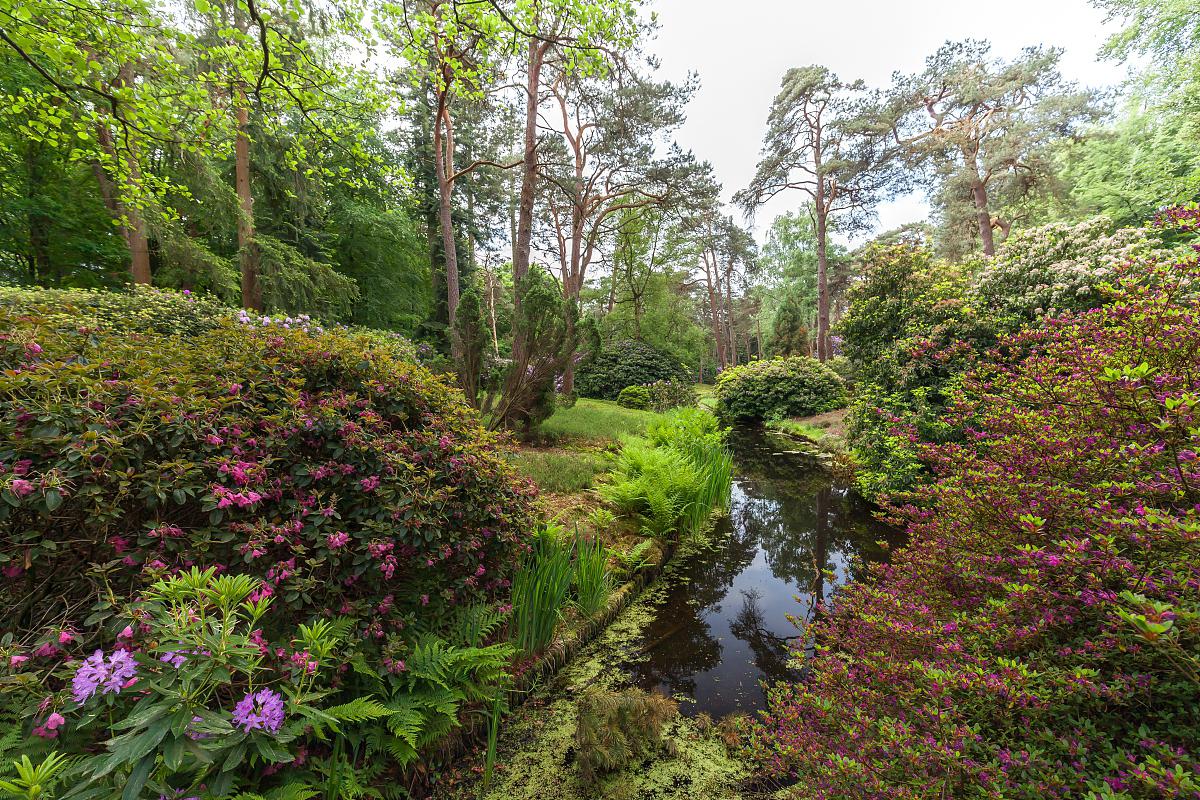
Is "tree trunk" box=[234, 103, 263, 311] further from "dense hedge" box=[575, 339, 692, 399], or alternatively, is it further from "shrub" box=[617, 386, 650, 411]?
"shrub" box=[617, 386, 650, 411]

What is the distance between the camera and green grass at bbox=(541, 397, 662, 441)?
27.7 feet

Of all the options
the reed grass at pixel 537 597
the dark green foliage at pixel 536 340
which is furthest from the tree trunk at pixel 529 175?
the reed grass at pixel 537 597

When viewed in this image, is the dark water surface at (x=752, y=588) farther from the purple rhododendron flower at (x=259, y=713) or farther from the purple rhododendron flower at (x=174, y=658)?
the purple rhododendron flower at (x=174, y=658)

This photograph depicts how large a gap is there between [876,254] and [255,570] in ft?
27.8

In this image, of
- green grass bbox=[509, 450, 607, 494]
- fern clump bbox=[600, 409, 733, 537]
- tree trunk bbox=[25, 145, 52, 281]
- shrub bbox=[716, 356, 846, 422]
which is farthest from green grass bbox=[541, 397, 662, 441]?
tree trunk bbox=[25, 145, 52, 281]

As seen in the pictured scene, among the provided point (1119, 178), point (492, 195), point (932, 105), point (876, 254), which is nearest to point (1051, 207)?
point (1119, 178)

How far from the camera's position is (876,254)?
6.78 metres

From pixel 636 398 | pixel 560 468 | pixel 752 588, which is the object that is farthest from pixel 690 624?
pixel 636 398

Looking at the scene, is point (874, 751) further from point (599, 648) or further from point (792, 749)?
point (599, 648)

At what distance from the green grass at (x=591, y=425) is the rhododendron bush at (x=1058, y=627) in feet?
21.7

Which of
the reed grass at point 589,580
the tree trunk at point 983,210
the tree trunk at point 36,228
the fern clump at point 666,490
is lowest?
the reed grass at point 589,580

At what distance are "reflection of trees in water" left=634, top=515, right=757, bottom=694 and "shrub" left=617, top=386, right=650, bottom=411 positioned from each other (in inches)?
413

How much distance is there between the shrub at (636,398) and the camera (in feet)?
51.3

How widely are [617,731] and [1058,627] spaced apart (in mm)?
1931
